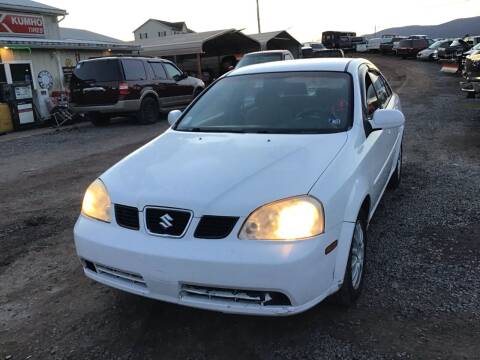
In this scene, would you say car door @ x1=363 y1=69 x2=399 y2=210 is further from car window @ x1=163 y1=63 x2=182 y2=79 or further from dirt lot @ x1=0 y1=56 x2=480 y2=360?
car window @ x1=163 y1=63 x2=182 y2=79

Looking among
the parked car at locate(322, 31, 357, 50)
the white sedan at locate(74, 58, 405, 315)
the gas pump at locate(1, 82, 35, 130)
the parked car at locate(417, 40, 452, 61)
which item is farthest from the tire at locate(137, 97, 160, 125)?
the parked car at locate(322, 31, 357, 50)

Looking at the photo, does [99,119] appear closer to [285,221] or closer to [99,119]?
[99,119]

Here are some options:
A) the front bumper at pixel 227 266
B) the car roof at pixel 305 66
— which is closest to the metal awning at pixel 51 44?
the car roof at pixel 305 66

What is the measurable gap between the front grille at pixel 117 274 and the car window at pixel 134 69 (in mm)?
10489

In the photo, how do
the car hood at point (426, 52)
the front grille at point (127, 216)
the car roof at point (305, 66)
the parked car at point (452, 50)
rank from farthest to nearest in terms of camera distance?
the car hood at point (426, 52)
the parked car at point (452, 50)
the car roof at point (305, 66)
the front grille at point (127, 216)

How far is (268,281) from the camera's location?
245 cm

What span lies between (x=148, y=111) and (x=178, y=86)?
Result: 1.57 metres

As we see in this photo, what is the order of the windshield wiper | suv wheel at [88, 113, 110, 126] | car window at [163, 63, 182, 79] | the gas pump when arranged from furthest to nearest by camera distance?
car window at [163, 63, 182, 79] → suv wheel at [88, 113, 110, 126] → the gas pump → the windshield wiper

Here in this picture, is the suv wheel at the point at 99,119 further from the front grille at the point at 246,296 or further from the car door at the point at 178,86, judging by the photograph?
the front grille at the point at 246,296

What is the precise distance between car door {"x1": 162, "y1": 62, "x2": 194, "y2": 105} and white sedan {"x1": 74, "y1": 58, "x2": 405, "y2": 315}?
1103cm

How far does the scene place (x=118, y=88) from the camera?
1251cm

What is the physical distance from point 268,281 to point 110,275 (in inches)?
42.3

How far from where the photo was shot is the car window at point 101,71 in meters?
12.6

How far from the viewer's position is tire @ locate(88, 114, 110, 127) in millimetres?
13666
